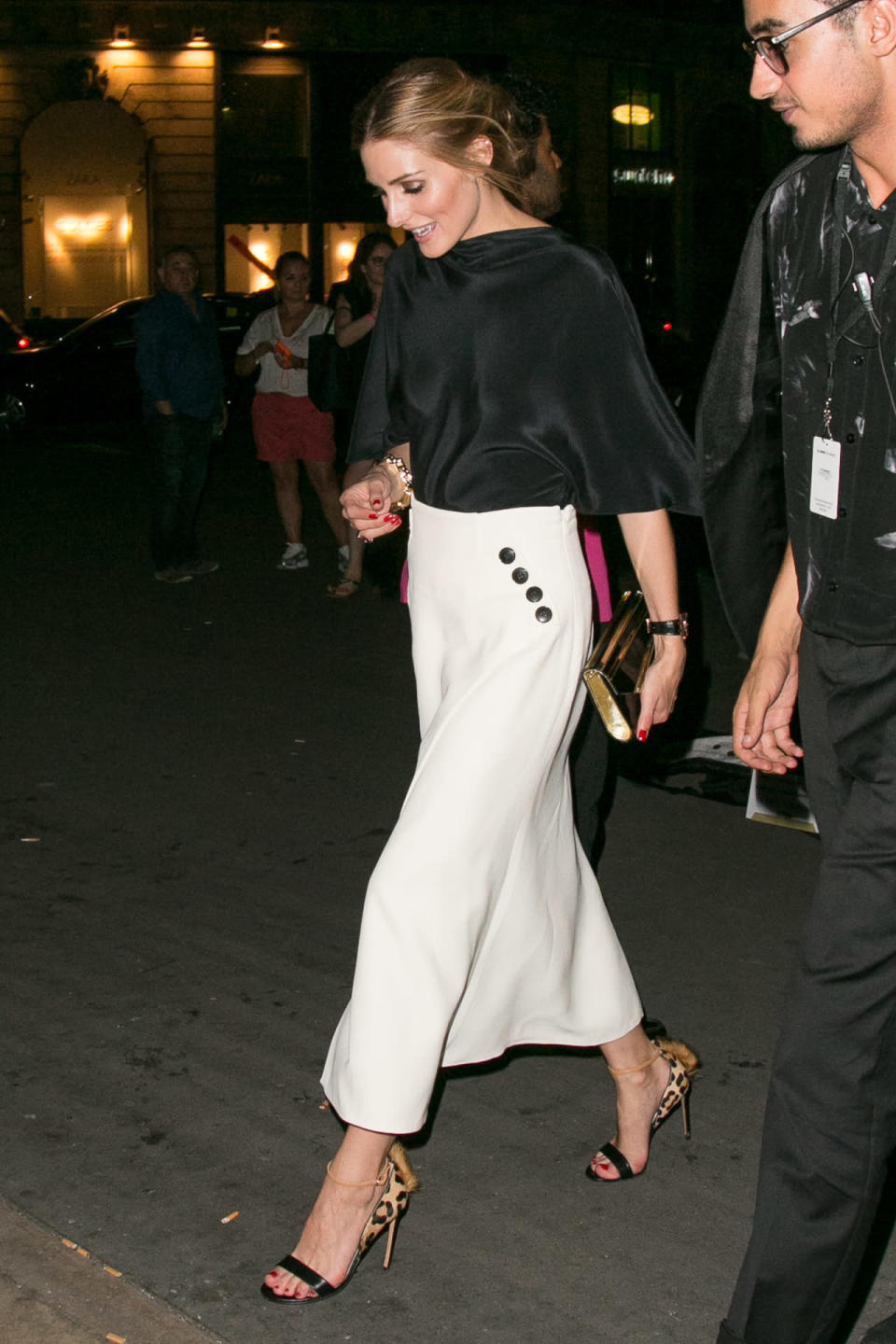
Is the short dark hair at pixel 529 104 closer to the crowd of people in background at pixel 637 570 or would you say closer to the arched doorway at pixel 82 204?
the crowd of people in background at pixel 637 570

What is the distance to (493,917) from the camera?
123 inches

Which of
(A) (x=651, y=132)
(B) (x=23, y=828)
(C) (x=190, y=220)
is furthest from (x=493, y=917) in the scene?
(A) (x=651, y=132)

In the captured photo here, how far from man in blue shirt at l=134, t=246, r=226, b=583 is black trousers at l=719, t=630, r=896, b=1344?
793 centimetres

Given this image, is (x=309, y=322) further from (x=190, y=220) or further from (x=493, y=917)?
(x=190, y=220)

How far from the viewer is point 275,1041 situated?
4078 millimetres

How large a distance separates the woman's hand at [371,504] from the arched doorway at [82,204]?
94.6 feet

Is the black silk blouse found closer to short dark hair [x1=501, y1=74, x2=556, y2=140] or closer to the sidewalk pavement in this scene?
short dark hair [x1=501, y1=74, x2=556, y2=140]

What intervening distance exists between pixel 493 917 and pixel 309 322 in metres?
7.82

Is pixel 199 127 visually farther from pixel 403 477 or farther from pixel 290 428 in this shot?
pixel 403 477

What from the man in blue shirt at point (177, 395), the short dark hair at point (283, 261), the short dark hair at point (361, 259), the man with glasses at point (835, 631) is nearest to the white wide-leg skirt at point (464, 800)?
the man with glasses at point (835, 631)

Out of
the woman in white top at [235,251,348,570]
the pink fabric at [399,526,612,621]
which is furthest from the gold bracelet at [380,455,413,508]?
the woman in white top at [235,251,348,570]

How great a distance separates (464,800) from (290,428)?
25.1 ft

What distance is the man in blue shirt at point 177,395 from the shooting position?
9.91 metres

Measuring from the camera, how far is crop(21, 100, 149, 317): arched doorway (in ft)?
99.4
